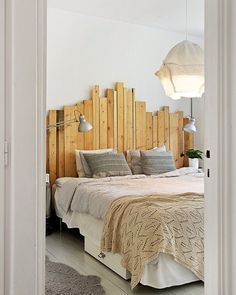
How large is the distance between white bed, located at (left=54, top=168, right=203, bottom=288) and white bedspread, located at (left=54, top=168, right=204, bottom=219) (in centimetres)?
1

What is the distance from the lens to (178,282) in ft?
8.87

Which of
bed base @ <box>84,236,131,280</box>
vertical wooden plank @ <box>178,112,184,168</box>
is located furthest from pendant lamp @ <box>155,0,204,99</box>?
vertical wooden plank @ <box>178,112,184,168</box>

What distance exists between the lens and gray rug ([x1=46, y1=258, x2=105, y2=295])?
267 centimetres

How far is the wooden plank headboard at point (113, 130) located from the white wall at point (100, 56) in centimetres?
16

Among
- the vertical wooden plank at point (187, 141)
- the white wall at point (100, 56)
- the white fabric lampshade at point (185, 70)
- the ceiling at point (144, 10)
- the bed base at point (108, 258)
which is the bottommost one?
the bed base at point (108, 258)

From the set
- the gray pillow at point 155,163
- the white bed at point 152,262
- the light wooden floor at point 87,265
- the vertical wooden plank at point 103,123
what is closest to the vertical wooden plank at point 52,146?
the white bed at point 152,262

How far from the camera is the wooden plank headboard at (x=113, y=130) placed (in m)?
4.77

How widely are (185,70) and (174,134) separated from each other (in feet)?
8.82

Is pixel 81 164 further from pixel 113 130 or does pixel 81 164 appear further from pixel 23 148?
pixel 23 148

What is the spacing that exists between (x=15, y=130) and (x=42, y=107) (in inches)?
5.4

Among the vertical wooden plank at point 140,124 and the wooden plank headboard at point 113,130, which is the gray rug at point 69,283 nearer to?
the wooden plank headboard at point 113,130

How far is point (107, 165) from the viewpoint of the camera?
15.0 feet

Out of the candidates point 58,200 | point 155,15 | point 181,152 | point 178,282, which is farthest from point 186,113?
point 178,282

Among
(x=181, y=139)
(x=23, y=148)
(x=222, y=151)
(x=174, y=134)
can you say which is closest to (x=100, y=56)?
(x=174, y=134)
